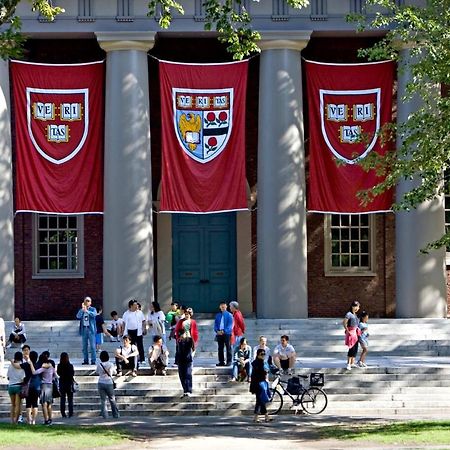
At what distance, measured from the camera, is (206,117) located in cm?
3597

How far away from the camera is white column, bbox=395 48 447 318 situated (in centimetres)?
3675

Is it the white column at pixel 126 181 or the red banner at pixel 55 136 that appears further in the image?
the white column at pixel 126 181

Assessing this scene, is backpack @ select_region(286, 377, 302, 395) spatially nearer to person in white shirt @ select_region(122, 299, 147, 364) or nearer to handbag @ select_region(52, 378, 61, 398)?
handbag @ select_region(52, 378, 61, 398)

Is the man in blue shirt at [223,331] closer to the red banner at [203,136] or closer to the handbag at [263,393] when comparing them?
the handbag at [263,393]

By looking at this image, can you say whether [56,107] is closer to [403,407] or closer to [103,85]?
[103,85]

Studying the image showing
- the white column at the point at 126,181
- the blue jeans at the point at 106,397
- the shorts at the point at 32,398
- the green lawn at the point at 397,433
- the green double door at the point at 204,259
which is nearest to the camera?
the green lawn at the point at 397,433

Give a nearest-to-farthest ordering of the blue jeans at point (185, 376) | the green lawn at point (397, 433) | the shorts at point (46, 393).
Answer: the green lawn at point (397, 433) → the shorts at point (46, 393) → the blue jeans at point (185, 376)

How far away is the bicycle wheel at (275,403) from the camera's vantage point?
28.2m

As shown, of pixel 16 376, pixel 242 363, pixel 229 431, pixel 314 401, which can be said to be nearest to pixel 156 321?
pixel 242 363

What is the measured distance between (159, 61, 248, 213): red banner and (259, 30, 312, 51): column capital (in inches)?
43.3

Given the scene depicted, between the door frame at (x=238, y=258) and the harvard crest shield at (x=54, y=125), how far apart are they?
4649 millimetres

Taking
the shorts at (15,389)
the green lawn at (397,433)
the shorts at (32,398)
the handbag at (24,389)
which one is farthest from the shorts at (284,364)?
the shorts at (15,389)

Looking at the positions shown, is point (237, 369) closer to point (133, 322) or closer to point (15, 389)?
point (133, 322)

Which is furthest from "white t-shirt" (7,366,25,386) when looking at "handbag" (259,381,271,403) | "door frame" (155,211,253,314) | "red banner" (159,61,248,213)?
"door frame" (155,211,253,314)
